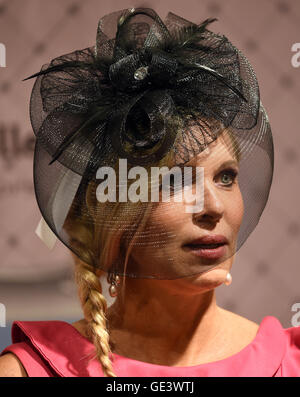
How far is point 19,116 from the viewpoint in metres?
1.61

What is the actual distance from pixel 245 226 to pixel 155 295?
8.0 inches

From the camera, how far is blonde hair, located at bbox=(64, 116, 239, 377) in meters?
0.97

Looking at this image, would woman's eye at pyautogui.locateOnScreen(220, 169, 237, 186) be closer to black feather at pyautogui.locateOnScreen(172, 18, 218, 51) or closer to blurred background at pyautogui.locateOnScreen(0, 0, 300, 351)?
black feather at pyautogui.locateOnScreen(172, 18, 218, 51)

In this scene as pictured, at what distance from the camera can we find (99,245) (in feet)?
3.33

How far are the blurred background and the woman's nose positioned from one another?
2.37 ft

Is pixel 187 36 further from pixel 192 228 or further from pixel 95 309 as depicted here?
pixel 95 309

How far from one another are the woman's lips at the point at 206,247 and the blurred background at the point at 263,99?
2.29 ft

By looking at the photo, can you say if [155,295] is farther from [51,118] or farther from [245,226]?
[51,118]

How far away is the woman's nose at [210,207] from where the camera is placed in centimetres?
94

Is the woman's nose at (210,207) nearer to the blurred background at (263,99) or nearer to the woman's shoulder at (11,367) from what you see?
the woman's shoulder at (11,367)

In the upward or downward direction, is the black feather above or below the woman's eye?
above

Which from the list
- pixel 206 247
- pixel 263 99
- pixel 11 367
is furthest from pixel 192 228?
pixel 263 99

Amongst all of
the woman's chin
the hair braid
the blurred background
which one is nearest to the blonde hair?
the hair braid
